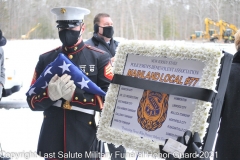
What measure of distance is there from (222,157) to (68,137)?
60cm

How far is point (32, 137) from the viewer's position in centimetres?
320

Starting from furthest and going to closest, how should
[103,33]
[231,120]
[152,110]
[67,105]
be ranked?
[103,33] < [67,105] < [231,120] < [152,110]

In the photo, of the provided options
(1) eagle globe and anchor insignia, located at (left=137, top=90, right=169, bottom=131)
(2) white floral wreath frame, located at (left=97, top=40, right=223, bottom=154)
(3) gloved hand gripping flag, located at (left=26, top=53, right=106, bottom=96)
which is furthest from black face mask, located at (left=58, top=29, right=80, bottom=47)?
(1) eagle globe and anchor insignia, located at (left=137, top=90, right=169, bottom=131)

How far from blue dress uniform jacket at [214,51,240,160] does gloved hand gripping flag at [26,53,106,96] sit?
46 centimetres

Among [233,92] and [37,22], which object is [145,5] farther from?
[233,92]

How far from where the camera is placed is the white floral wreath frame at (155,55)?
2.76 ft

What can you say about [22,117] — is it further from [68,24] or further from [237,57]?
[237,57]

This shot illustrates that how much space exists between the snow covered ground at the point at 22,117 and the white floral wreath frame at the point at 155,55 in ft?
0.50

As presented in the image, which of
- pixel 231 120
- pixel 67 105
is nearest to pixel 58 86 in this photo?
pixel 67 105

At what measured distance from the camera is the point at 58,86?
125 cm

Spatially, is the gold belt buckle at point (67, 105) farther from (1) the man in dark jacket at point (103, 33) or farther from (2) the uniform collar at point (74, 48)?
(1) the man in dark jacket at point (103, 33)

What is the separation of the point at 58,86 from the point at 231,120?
0.62 meters

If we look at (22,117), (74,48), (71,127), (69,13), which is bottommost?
(22,117)

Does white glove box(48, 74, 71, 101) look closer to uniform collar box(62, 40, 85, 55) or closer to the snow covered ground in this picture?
uniform collar box(62, 40, 85, 55)
